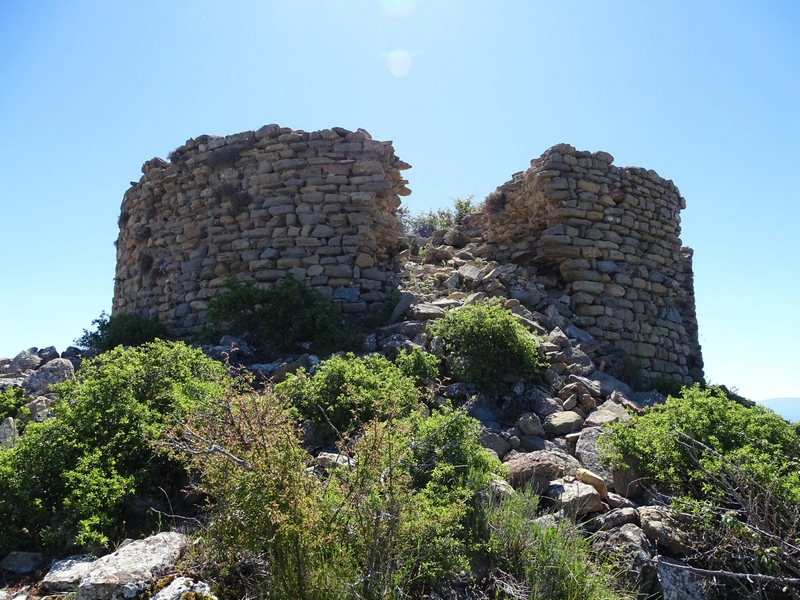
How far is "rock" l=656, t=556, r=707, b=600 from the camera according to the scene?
11.1 feet

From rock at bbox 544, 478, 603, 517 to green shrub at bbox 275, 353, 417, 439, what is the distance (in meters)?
1.31

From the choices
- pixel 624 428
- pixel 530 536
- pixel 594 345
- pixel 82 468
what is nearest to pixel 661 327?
pixel 594 345

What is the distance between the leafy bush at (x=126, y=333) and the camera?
307 inches

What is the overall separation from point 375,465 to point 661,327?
6.57 metres

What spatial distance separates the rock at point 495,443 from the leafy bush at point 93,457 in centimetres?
198

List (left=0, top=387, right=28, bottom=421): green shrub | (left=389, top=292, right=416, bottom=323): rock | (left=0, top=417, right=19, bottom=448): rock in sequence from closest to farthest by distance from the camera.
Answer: (left=0, top=417, right=19, bottom=448): rock, (left=0, top=387, right=28, bottom=421): green shrub, (left=389, top=292, right=416, bottom=323): rock

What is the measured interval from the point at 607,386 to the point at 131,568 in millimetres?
4570

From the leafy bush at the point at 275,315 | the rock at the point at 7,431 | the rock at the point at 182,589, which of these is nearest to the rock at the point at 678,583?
the rock at the point at 182,589

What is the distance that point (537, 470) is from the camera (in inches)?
170

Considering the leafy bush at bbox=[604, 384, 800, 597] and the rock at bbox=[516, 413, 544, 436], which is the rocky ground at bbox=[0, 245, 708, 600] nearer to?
the rock at bbox=[516, 413, 544, 436]

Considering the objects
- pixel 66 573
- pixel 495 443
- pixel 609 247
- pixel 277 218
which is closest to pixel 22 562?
pixel 66 573

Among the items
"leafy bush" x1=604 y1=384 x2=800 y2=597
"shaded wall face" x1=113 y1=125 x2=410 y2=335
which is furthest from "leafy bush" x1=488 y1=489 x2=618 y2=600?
"shaded wall face" x1=113 y1=125 x2=410 y2=335

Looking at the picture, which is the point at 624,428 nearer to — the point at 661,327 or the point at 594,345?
the point at 594,345

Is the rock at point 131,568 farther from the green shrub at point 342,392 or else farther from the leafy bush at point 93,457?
the green shrub at point 342,392
